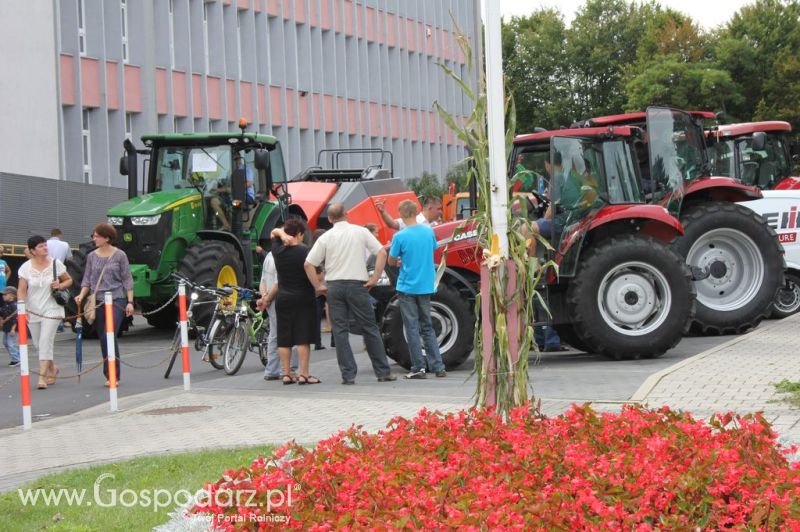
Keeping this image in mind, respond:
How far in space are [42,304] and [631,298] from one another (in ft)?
21.7

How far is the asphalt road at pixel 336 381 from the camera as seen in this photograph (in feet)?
39.4

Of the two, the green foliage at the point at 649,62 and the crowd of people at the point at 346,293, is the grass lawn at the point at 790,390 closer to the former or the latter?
the crowd of people at the point at 346,293

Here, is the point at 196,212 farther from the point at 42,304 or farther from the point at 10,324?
the point at 42,304

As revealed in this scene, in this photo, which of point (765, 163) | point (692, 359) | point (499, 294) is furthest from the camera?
point (765, 163)

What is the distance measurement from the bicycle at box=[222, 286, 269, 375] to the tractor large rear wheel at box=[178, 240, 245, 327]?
13.7 ft

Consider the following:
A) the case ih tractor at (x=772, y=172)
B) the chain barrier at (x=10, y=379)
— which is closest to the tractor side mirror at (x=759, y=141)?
the case ih tractor at (x=772, y=172)

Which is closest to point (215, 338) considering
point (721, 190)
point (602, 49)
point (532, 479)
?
point (721, 190)

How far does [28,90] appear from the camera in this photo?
114ft

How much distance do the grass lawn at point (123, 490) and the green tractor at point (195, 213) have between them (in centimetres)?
1225

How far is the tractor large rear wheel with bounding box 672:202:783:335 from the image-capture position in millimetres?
17047

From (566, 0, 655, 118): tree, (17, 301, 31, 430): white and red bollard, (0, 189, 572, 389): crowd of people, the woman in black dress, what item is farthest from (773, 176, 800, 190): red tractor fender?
(566, 0, 655, 118): tree

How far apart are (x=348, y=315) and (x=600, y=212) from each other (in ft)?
10.9

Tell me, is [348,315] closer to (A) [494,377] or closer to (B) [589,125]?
(B) [589,125]

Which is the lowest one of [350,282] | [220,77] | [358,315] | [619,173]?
[358,315]
